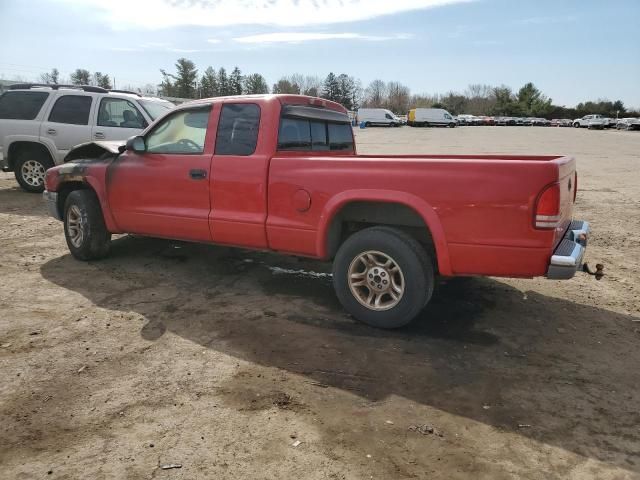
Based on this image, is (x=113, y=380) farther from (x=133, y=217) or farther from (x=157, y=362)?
(x=133, y=217)

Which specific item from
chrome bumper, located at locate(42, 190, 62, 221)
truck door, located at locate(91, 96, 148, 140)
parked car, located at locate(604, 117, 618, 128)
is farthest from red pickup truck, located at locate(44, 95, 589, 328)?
parked car, located at locate(604, 117, 618, 128)

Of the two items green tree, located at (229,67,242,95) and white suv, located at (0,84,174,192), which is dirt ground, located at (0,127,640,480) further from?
green tree, located at (229,67,242,95)

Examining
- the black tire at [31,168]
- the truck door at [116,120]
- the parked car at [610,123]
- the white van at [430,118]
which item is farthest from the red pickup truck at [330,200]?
the parked car at [610,123]

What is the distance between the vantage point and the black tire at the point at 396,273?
3.91 meters

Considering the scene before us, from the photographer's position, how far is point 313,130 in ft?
16.8

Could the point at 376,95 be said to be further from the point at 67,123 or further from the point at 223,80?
the point at 67,123

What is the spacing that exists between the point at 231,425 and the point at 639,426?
231 cm

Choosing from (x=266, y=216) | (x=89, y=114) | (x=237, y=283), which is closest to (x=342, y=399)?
(x=266, y=216)

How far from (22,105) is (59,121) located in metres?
1.00

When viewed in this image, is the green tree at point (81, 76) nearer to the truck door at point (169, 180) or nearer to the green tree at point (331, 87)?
the green tree at point (331, 87)

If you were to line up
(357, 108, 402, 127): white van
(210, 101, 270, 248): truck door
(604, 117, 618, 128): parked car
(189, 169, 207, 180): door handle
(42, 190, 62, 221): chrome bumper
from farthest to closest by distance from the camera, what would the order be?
(604, 117, 618, 128): parked car → (357, 108, 402, 127): white van → (42, 190, 62, 221): chrome bumper → (189, 169, 207, 180): door handle → (210, 101, 270, 248): truck door

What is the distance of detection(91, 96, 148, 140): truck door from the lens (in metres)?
9.77

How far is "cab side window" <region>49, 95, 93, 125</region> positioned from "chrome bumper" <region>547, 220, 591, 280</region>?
30.0 ft

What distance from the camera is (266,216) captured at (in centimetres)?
449
